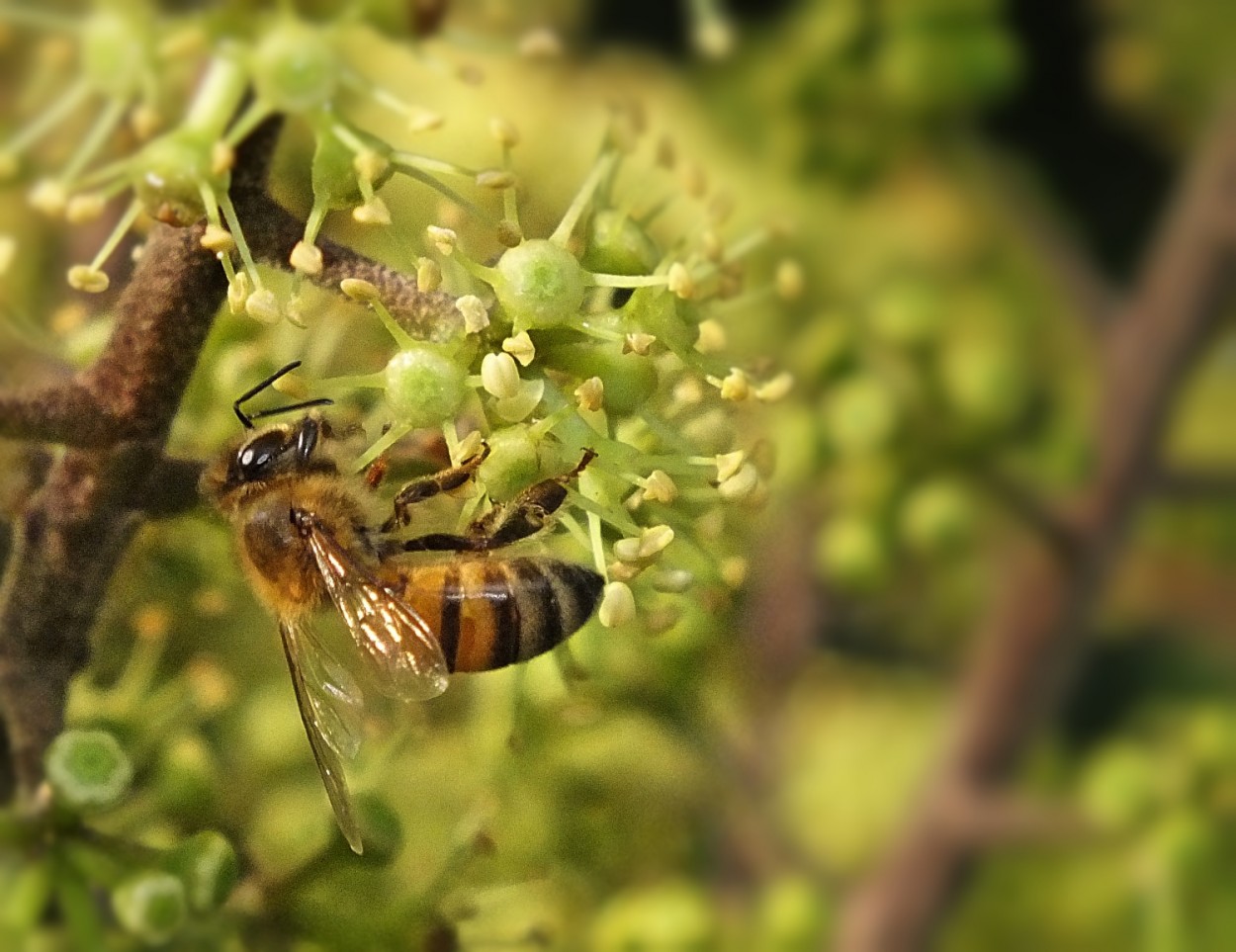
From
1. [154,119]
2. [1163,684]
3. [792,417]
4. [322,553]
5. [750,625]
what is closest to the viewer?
[154,119]

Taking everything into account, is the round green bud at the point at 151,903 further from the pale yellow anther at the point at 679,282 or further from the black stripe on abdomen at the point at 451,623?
the pale yellow anther at the point at 679,282

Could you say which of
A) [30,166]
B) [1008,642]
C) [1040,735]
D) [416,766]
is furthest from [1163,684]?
[30,166]

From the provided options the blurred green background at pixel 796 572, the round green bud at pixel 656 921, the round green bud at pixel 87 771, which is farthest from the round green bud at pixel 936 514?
the round green bud at pixel 87 771

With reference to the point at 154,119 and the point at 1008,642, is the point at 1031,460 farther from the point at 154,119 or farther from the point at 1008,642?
the point at 154,119

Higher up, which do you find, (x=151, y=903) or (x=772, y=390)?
(x=772, y=390)

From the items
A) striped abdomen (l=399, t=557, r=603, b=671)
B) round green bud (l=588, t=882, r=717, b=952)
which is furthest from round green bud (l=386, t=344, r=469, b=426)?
round green bud (l=588, t=882, r=717, b=952)

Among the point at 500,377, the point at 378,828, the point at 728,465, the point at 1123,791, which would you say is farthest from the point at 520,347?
the point at 1123,791

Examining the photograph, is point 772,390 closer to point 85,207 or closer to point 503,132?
point 503,132
